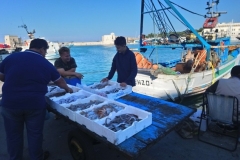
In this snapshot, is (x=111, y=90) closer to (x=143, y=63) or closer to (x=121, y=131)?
(x=121, y=131)

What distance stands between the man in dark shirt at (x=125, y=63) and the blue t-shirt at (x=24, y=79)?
160 cm

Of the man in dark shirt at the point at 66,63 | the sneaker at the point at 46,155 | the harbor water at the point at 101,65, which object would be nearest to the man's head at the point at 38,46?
the man in dark shirt at the point at 66,63

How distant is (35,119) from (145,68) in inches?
248

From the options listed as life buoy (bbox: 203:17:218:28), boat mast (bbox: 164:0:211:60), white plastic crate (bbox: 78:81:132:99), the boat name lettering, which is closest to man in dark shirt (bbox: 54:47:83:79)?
white plastic crate (bbox: 78:81:132:99)

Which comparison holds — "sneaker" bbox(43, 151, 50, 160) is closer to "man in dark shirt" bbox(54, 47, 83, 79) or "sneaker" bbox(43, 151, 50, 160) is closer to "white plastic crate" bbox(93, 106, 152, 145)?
"white plastic crate" bbox(93, 106, 152, 145)

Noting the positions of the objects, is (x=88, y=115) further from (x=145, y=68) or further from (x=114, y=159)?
(x=145, y=68)

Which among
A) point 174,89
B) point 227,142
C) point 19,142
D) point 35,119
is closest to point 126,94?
point 35,119

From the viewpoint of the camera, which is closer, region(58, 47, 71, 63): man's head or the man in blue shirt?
the man in blue shirt

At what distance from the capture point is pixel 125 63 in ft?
12.4

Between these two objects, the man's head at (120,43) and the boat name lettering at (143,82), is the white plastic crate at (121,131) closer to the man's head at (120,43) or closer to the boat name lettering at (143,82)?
the man's head at (120,43)

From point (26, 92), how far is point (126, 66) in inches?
83.8

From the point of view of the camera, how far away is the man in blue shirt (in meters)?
2.13

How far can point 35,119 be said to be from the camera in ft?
7.71

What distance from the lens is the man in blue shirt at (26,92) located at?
213cm
